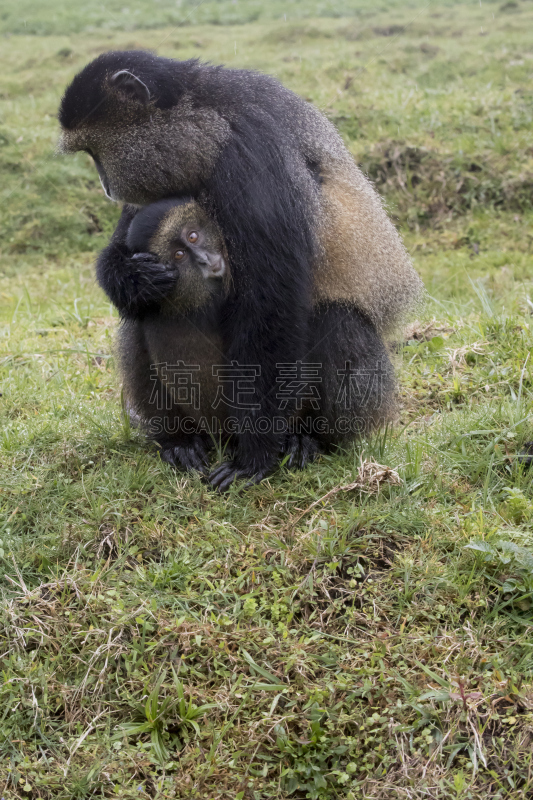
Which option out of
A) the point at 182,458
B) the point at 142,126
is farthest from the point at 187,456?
the point at 142,126

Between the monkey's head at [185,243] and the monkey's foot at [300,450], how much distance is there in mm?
853

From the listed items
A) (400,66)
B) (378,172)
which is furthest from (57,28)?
(378,172)

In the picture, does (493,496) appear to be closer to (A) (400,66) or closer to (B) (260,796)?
(B) (260,796)

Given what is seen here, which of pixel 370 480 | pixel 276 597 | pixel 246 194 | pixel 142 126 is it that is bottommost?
pixel 276 597

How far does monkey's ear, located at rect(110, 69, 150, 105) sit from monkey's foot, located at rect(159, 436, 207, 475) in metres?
1.64

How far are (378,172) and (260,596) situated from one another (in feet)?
17.8

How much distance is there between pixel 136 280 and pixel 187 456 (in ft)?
3.15

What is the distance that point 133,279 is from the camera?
326 cm

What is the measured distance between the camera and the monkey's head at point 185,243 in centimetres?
323

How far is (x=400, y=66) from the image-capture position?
9625 mm

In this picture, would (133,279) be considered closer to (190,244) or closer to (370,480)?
(190,244)

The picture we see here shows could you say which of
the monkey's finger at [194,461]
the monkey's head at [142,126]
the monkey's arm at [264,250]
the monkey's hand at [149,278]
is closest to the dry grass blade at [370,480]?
the monkey's arm at [264,250]

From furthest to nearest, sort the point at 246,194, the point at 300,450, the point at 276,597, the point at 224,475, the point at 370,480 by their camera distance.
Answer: the point at 300,450
the point at 224,475
the point at 370,480
the point at 246,194
the point at 276,597

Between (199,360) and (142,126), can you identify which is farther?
(199,360)
